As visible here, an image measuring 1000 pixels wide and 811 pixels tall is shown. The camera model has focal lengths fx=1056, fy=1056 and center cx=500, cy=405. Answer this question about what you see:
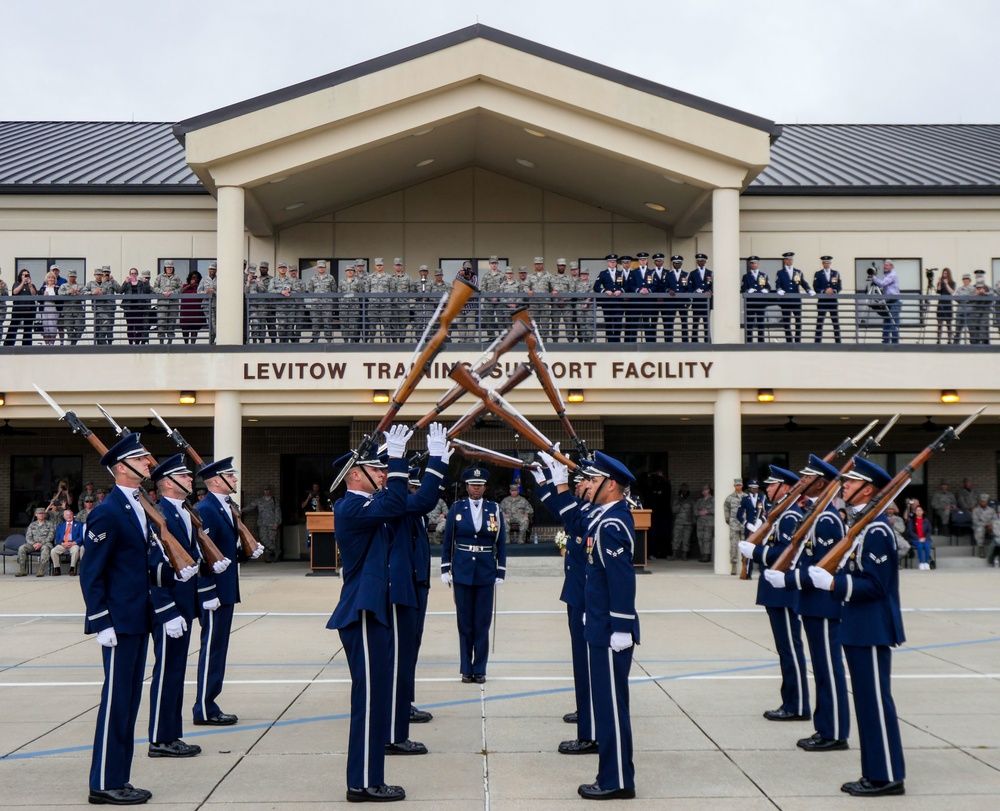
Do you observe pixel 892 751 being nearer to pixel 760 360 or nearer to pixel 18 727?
pixel 18 727

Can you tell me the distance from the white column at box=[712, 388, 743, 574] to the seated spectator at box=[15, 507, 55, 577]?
13483mm

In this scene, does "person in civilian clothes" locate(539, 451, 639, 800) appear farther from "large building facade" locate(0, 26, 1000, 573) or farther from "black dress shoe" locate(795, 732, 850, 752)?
"large building facade" locate(0, 26, 1000, 573)

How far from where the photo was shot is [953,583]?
19.3m

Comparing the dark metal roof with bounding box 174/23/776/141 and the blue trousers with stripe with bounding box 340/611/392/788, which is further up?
the dark metal roof with bounding box 174/23/776/141

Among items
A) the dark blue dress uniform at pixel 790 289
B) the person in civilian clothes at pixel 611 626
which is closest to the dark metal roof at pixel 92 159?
the dark blue dress uniform at pixel 790 289

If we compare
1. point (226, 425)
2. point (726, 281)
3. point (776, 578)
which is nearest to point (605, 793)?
point (776, 578)

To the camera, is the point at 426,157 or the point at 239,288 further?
the point at 426,157

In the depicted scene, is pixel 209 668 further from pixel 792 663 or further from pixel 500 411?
pixel 792 663

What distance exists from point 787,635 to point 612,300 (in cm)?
1292

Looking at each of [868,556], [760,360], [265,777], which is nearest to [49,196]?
[760,360]

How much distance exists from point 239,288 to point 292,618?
7.90m

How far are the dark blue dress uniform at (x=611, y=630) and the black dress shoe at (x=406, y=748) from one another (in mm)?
1517

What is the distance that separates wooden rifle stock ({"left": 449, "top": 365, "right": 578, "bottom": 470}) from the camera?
22.1ft

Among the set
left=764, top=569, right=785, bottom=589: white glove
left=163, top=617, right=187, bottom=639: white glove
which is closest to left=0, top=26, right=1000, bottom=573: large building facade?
left=764, top=569, right=785, bottom=589: white glove
